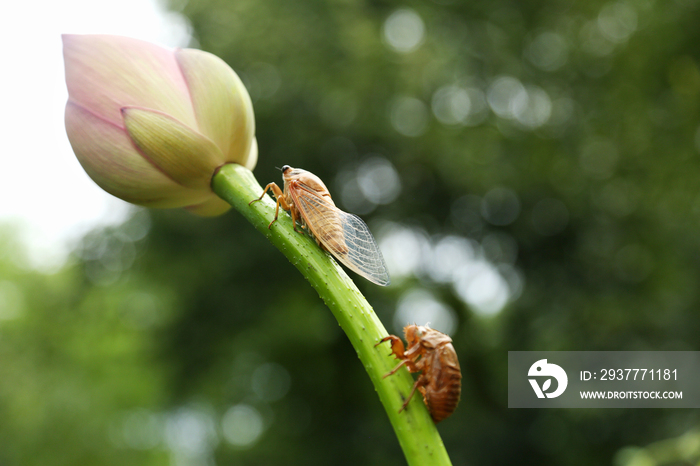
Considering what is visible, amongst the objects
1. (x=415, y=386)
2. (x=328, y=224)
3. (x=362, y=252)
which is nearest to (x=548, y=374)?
(x=362, y=252)

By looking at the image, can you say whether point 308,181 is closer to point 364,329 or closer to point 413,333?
point 413,333

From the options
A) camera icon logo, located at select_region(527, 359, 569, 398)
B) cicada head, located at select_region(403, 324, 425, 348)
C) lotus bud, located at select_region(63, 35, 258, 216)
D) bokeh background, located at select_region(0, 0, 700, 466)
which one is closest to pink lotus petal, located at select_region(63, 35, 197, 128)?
lotus bud, located at select_region(63, 35, 258, 216)

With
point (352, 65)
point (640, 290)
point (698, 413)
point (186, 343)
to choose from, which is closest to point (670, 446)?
point (698, 413)

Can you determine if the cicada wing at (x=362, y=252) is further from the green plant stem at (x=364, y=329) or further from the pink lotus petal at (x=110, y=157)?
the pink lotus petal at (x=110, y=157)

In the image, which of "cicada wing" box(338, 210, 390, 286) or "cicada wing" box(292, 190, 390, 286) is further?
"cicada wing" box(338, 210, 390, 286)

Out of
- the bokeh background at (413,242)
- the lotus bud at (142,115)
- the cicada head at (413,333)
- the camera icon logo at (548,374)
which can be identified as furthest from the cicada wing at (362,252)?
the bokeh background at (413,242)

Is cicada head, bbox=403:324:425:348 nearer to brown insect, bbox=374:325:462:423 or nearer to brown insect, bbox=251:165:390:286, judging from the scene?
brown insect, bbox=374:325:462:423
